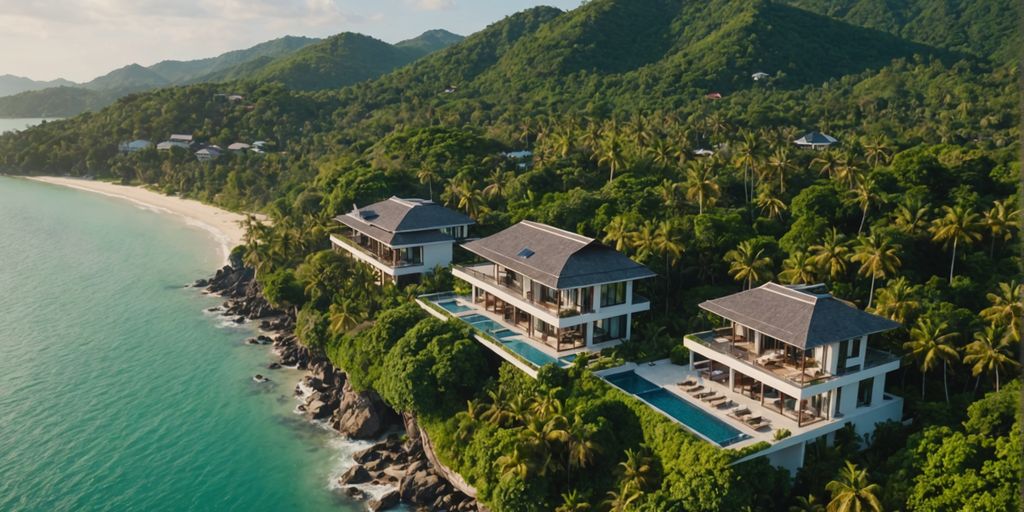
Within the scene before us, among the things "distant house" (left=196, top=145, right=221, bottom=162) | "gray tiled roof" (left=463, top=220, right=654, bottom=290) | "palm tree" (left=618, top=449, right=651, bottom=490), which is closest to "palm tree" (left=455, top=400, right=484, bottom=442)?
"gray tiled roof" (left=463, top=220, right=654, bottom=290)

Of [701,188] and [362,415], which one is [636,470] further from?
[701,188]

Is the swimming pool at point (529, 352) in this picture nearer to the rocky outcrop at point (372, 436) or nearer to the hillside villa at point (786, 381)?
the hillside villa at point (786, 381)

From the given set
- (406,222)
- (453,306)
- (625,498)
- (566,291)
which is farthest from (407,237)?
(625,498)

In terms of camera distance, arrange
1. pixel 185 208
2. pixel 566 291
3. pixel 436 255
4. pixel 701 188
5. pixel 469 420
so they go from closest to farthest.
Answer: pixel 469 420, pixel 566 291, pixel 701 188, pixel 436 255, pixel 185 208

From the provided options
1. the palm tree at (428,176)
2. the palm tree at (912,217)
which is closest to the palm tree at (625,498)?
the palm tree at (912,217)

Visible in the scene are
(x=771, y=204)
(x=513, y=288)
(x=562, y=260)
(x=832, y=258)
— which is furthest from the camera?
(x=771, y=204)

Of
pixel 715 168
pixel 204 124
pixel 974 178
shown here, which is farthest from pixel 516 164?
pixel 204 124
